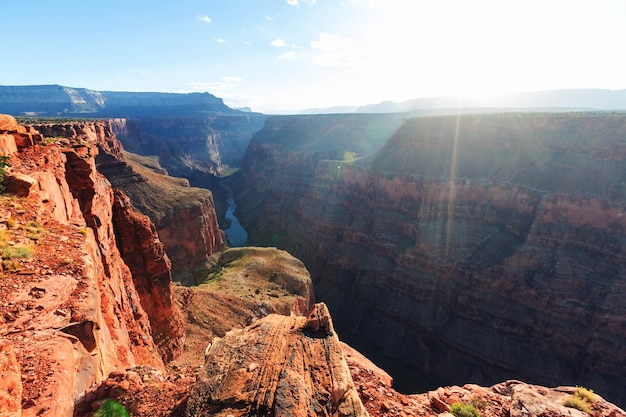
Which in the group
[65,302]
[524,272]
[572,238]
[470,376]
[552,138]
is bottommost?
[470,376]

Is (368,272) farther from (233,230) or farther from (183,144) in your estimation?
(183,144)

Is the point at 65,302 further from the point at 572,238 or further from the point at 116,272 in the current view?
the point at 572,238

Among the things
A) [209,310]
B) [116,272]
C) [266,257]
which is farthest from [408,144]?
[116,272]

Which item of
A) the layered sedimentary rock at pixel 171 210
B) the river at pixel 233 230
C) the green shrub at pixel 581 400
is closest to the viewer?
the green shrub at pixel 581 400

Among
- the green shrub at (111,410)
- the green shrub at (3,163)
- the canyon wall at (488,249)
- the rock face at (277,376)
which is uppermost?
the green shrub at (3,163)

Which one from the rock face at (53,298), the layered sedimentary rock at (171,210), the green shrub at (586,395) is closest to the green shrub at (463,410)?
the green shrub at (586,395)

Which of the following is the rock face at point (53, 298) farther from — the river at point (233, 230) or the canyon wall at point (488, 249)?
the river at point (233, 230)

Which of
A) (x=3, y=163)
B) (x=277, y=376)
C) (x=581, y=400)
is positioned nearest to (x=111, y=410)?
(x=277, y=376)
